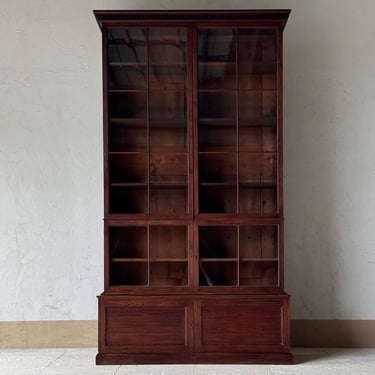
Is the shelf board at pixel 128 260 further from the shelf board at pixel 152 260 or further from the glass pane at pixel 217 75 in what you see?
the glass pane at pixel 217 75

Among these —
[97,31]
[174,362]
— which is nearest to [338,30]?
[97,31]

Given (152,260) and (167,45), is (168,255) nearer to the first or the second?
(152,260)

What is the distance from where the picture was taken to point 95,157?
3992 mm

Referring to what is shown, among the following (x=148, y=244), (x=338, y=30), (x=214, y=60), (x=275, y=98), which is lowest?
(x=148, y=244)

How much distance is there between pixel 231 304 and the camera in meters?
3.45

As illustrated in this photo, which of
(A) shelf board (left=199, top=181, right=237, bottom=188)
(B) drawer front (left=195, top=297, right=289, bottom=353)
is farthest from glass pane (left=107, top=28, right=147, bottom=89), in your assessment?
(B) drawer front (left=195, top=297, right=289, bottom=353)

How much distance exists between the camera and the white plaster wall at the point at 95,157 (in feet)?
13.0

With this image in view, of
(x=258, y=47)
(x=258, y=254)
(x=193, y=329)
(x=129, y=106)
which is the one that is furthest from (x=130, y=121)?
(x=193, y=329)

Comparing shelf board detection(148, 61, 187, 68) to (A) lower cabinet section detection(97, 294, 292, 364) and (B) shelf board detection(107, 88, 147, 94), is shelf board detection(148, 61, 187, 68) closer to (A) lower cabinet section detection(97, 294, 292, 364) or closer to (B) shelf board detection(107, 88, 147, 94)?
(B) shelf board detection(107, 88, 147, 94)

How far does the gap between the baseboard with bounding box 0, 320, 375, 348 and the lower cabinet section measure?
54 centimetres

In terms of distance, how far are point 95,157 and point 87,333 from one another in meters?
1.53

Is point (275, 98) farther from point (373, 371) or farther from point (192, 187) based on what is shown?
point (373, 371)

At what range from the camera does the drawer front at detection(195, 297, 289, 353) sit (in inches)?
135

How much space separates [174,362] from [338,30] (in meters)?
3.08
